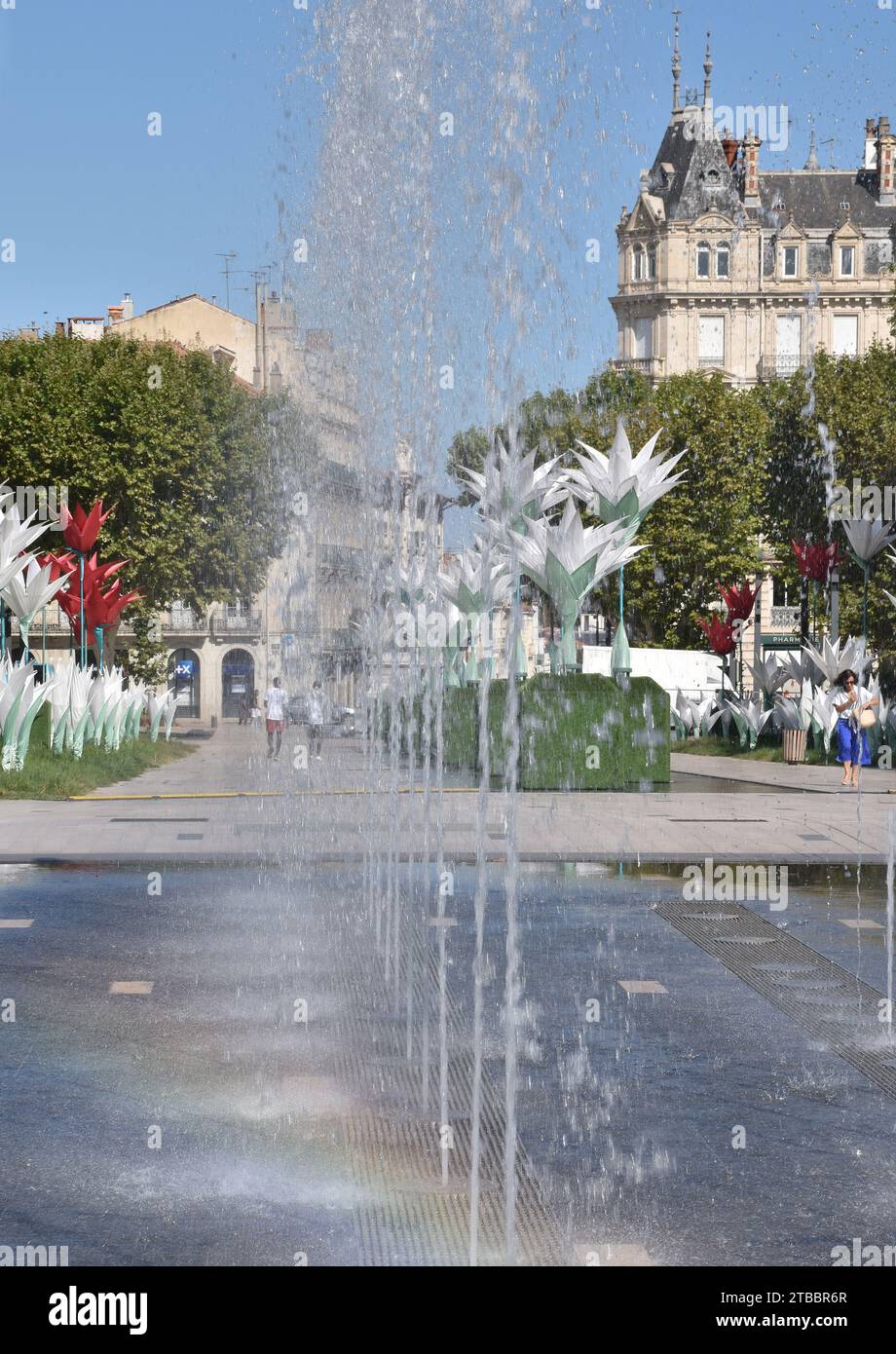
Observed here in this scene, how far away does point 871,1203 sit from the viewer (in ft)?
15.8

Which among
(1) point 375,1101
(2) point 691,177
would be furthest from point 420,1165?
(2) point 691,177

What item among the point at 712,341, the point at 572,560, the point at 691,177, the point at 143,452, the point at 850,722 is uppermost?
the point at 691,177

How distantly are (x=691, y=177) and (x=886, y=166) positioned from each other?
9133mm

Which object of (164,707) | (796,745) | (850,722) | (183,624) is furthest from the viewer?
(183,624)

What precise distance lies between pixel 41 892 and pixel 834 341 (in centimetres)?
7370

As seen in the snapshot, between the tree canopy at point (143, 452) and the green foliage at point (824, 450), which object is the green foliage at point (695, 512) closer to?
the green foliage at point (824, 450)

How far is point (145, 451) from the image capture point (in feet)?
141

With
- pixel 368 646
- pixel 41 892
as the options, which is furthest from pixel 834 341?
pixel 41 892

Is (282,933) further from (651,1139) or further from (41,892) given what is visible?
(651,1139)

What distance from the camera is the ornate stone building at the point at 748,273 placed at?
78.3 m

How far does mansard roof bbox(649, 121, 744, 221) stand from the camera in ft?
263

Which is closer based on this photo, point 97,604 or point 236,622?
point 97,604

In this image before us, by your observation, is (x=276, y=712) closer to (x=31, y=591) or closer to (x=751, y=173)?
(x=31, y=591)

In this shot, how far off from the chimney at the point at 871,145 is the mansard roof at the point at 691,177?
6203 millimetres
